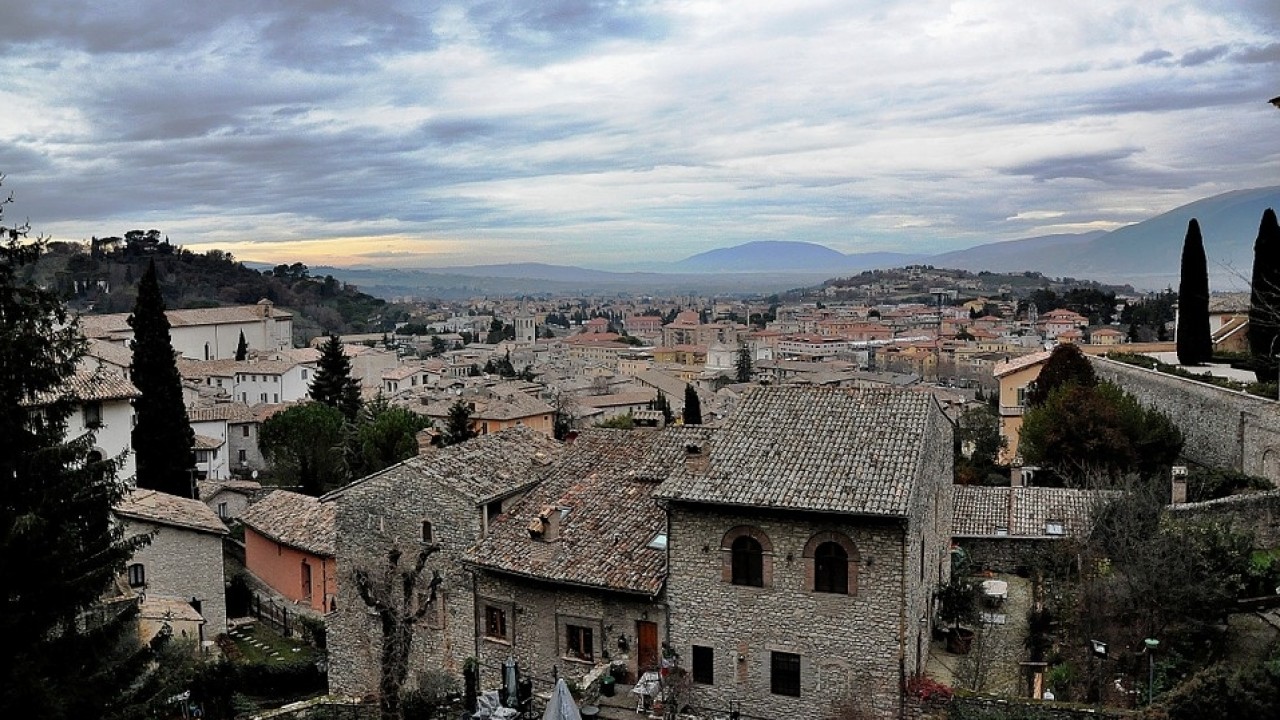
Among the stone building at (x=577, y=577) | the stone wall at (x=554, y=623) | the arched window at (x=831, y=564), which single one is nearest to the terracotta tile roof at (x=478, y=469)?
the stone building at (x=577, y=577)

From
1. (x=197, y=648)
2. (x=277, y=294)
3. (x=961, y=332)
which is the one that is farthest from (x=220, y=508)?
(x=277, y=294)

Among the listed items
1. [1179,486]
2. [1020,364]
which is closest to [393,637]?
[1179,486]

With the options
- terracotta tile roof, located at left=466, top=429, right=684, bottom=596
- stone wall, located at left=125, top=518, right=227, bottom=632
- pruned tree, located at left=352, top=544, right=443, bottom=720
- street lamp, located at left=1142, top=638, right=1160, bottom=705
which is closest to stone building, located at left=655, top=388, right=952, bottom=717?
terracotta tile roof, located at left=466, top=429, right=684, bottom=596

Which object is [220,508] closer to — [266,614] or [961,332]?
[266,614]

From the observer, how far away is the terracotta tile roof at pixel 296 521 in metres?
30.6

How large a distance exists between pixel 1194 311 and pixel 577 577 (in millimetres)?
35306

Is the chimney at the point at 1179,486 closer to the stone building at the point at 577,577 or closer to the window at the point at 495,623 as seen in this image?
the stone building at the point at 577,577

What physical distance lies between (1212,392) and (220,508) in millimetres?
39635

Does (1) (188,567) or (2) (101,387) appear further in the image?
(2) (101,387)

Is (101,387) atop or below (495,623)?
atop

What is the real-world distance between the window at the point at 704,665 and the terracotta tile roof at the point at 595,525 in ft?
4.49

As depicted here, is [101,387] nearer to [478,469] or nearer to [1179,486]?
[478,469]

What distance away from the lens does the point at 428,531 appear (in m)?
21.0

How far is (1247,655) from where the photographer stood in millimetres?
17891
